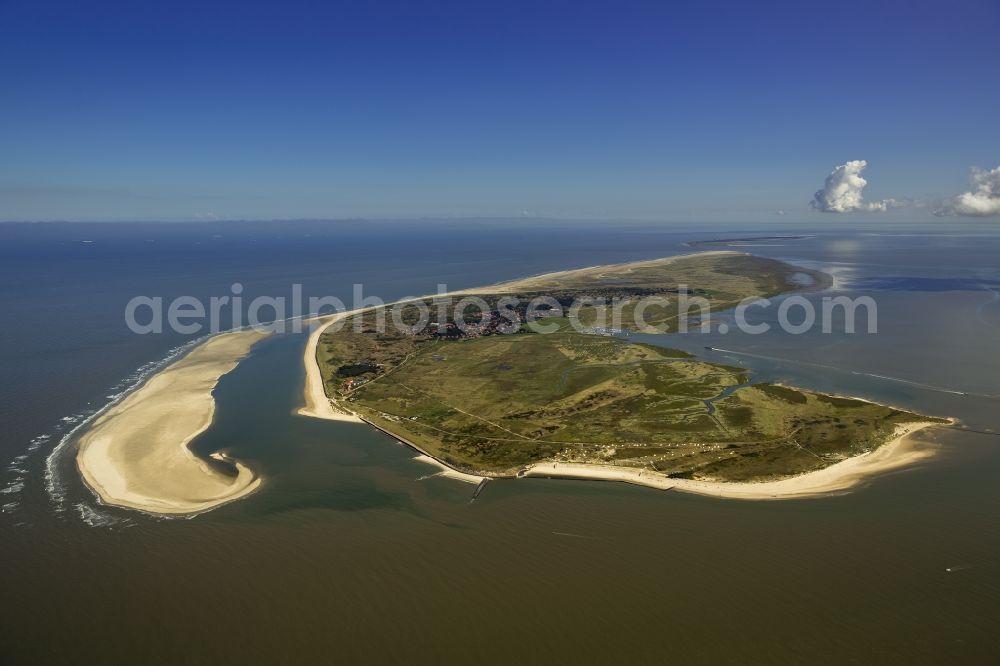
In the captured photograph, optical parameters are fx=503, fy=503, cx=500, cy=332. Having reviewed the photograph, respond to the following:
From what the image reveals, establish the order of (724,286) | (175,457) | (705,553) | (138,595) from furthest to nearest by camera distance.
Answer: (724,286), (175,457), (705,553), (138,595)

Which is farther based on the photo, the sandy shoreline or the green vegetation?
the green vegetation

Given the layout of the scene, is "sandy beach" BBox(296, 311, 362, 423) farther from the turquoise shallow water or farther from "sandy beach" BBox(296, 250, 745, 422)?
the turquoise shallow water

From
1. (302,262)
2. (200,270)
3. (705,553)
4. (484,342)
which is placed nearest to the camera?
(705,553)

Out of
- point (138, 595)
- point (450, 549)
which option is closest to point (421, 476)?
point (450, 549)

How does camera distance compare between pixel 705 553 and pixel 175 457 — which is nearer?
pixel 705 553

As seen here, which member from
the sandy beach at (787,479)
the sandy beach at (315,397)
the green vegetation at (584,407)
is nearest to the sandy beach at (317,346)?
the sandy beach at (315,397)

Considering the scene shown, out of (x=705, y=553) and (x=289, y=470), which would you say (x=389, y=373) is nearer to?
(x=289, y=470)

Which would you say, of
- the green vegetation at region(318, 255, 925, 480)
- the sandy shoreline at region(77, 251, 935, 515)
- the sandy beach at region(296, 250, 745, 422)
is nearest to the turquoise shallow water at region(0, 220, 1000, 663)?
the sandy shoreline at region(77, 251, 935, 515)
